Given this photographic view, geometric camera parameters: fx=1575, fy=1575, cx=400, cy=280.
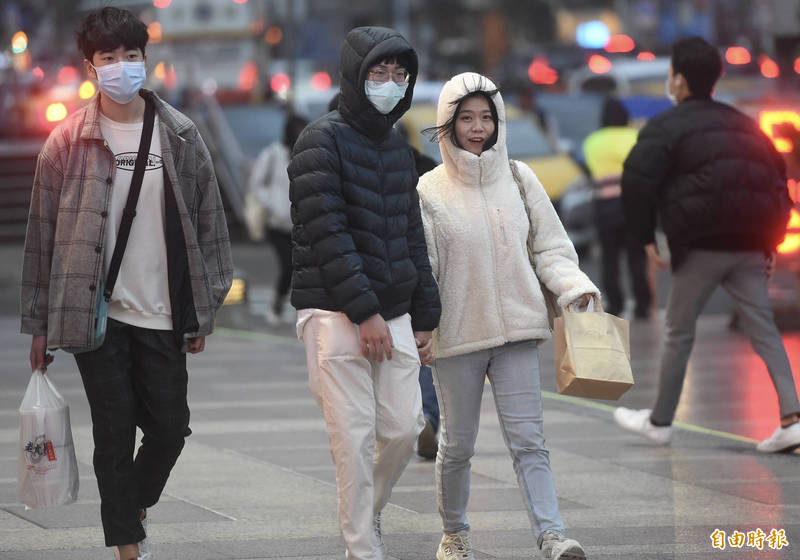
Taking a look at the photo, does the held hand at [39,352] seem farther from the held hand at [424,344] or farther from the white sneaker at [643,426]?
the white sneaker at [643,426]

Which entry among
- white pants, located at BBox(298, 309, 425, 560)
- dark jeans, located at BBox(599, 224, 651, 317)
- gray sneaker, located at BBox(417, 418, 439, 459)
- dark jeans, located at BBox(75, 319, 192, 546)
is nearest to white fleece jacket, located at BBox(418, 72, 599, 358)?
white pants, located at BBox(298, 309, 425, 560)

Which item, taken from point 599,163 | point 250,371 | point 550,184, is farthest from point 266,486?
point 550,184

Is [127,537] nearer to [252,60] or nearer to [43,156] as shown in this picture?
[43,156]

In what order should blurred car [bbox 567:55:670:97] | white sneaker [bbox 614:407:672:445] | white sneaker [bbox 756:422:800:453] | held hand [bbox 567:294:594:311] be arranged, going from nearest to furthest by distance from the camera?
held hand [bbox 567:294:594:311] < white sneaker [bbox 756:422:800:453] < white sneaker [bbox 614:407:672:445] < blurred car [bbox 567:55:670:97]

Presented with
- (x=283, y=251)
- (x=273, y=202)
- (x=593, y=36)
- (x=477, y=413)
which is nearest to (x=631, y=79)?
(x=283, y=251)

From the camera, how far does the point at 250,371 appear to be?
10.9 m

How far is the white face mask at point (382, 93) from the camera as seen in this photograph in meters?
5.18

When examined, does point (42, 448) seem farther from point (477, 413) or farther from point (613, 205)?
point (613, 205)

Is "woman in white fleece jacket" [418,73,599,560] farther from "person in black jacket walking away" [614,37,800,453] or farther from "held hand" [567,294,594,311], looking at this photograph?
"person in black jacket walking away" [614,37,800,453]

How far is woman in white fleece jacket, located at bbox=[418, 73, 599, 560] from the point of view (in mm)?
5508

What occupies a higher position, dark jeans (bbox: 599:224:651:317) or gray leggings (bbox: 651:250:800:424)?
gray leggings (bbox: 651:250:800:424)

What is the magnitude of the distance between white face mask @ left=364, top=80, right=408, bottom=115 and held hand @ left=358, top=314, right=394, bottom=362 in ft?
2.29

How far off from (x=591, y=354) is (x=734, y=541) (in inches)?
38.7

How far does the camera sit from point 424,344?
209 inches
